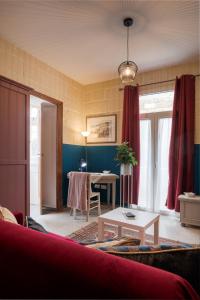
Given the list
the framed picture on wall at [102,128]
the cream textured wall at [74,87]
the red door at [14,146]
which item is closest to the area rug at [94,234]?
the red door at [14,146]

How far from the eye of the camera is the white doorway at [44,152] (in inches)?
161

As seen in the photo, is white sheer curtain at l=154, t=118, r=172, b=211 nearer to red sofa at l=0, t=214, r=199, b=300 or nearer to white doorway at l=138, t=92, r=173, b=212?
white doorway at l=138, t=92, r=173, b=212

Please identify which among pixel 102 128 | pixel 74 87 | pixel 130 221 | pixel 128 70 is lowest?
pixel 130 221

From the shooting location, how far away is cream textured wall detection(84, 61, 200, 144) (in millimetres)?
3566

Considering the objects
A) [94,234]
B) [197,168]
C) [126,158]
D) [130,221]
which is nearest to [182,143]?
[197,168]

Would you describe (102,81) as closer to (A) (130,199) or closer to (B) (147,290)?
(A) (130,199)

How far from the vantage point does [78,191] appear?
11.2 feet

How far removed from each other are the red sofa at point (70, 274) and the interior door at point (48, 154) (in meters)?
3.50

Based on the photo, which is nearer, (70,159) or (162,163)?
(162,163)

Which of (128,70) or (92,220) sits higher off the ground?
(128,70)

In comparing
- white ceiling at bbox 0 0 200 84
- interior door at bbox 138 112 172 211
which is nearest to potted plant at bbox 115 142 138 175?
interior door at bbox 138 112 172 211

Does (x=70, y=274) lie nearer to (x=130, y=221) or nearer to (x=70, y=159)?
(x=130, y=221)

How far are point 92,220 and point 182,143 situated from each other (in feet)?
6.96

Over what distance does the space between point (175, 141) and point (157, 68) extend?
4.93 ft
